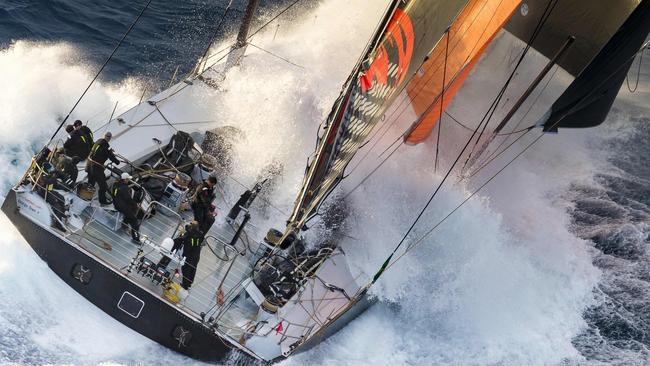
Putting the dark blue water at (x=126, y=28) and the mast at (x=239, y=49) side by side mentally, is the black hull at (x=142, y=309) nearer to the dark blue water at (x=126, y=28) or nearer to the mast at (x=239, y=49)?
the mast at (x=239, y=49)

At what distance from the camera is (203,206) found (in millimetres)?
9391

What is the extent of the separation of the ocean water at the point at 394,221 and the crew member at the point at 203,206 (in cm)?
154

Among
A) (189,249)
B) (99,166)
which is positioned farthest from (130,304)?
(99,166)

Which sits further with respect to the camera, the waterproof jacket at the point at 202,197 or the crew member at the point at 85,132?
the crew member at the point at 85,132

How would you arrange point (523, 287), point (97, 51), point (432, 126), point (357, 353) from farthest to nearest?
point (97, 51)
point (432, 126)
point (523, 287)
point (357, 353)

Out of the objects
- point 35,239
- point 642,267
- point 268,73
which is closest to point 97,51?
point 268,73

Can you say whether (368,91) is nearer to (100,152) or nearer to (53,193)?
(100,152)

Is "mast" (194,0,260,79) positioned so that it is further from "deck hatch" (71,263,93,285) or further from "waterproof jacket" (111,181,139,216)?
"deck hatch" (71,263,93,285)

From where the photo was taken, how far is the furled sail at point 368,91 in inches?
292

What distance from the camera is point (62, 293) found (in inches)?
352

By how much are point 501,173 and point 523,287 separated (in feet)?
9.00

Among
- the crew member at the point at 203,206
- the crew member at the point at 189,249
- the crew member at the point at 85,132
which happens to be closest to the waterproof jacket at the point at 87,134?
the crew member at the point at 85,132

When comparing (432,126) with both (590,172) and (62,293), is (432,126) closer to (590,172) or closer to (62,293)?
(590,172)

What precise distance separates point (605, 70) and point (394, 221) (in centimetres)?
368
